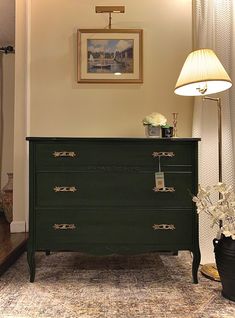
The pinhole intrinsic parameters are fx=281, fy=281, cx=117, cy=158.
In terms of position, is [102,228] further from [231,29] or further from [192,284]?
[231,29]

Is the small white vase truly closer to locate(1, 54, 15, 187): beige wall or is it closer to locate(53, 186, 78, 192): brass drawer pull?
locate(53, 186, 78, 192): brass drawer pull

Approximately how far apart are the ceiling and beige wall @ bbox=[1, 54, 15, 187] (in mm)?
214

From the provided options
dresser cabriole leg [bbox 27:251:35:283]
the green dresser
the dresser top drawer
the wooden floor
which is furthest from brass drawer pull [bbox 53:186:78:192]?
the wooden floor

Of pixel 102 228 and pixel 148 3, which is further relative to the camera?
pixel 148 3

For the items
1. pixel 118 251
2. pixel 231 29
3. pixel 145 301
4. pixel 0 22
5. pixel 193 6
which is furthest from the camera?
pixel 0 22

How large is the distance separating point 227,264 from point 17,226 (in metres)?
1.91

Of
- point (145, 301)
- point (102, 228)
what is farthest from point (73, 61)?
point (145, 301)

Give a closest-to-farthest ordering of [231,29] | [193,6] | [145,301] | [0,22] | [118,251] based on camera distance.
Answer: [145,301]
[118,251]
[231,29]
[193,6]
[0,22]

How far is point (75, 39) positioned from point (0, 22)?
160 centimetres

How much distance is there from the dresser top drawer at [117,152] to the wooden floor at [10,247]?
809mm

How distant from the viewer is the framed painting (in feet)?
8.60

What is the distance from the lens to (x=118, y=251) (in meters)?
1.81

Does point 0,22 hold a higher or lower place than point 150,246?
higher

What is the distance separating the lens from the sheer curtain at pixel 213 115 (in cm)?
221
